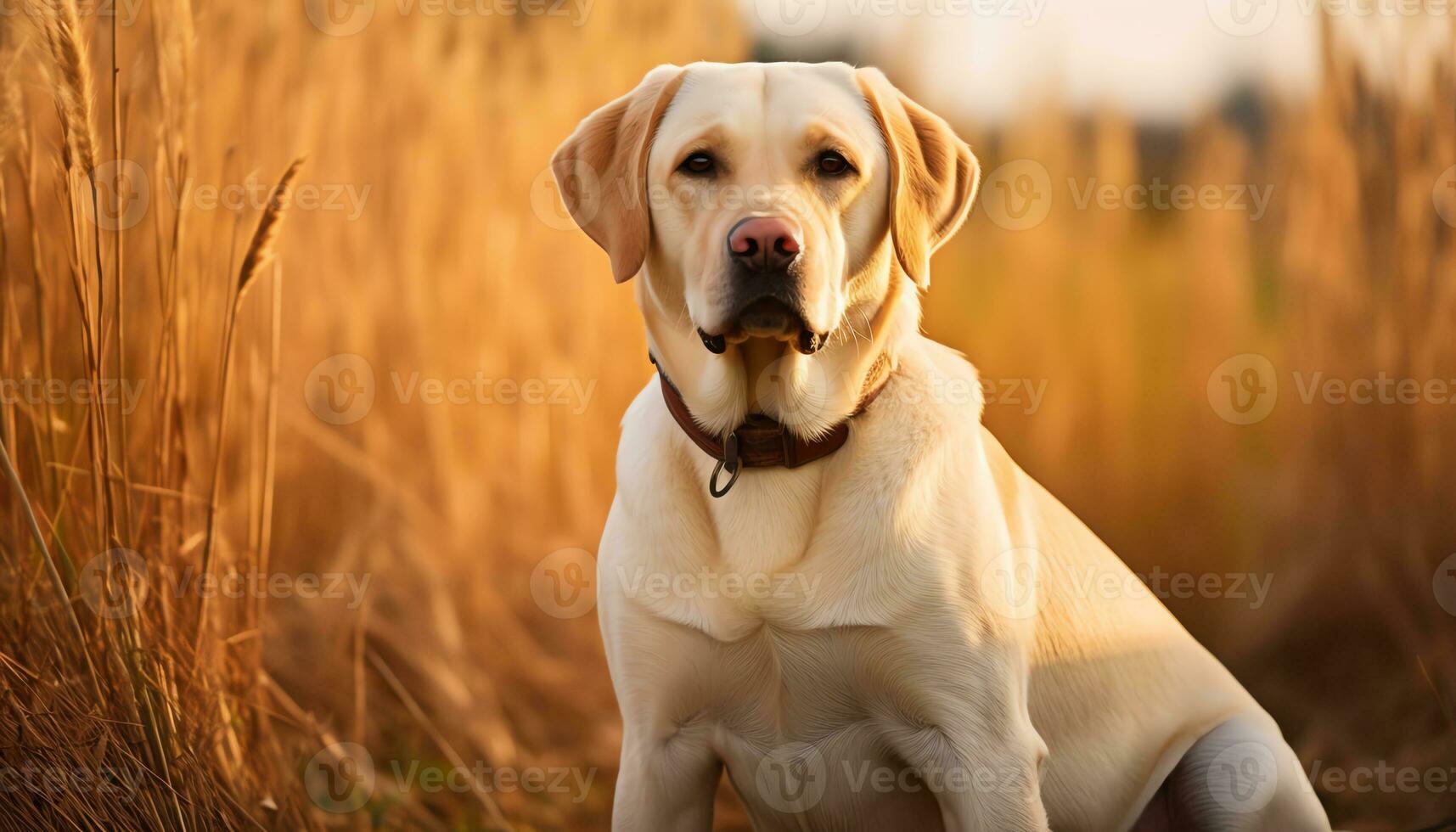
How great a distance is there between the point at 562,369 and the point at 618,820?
1.69m

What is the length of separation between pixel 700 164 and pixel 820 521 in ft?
2.13

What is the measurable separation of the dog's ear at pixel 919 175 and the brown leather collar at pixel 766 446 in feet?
0.81

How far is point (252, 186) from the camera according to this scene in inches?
109

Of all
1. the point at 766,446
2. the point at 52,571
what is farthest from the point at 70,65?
the point at 766,446

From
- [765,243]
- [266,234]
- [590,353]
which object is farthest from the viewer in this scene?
[590,353]

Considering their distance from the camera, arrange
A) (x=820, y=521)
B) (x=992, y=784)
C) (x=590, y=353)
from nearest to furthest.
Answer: (x=992, y=784)
(x=820, y=521)
(x=590, y=353)

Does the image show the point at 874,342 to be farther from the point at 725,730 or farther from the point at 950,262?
the point at 950,262

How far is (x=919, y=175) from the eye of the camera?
2062 millimetres

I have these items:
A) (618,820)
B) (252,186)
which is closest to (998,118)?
(252,186)

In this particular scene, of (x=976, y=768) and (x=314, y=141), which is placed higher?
(x=314, y=141)

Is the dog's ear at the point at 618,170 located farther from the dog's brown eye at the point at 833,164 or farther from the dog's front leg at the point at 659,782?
the dog's front leg at the point at 659,782

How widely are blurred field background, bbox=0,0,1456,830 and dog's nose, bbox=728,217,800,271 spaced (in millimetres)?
1545

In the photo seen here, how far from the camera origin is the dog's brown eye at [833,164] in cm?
196

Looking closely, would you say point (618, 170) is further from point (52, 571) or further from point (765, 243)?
point (52, 571)
